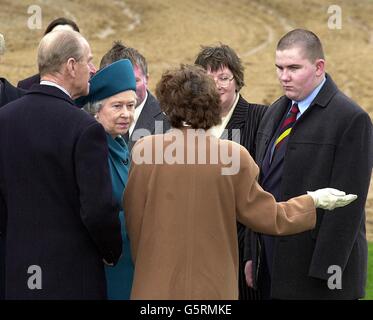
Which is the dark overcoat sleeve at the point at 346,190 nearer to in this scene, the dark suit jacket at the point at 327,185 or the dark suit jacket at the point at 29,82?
the dark suit jacket at the point at 327,185

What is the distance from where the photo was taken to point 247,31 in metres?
21.3

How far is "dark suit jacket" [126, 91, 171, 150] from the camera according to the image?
18.5 ft

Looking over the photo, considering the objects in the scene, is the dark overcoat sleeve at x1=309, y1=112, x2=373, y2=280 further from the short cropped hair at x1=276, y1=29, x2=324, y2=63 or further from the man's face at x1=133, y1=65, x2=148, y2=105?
the man's face at x1=133, y1=65, x2=148, y2=105

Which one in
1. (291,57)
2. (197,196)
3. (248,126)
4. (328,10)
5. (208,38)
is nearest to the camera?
(197,196)

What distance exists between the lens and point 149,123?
5.71m

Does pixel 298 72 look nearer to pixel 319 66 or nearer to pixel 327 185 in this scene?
pixel 319 66

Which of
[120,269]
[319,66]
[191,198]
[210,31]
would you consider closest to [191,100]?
[191,198]

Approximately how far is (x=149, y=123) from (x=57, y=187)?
5.76 ft

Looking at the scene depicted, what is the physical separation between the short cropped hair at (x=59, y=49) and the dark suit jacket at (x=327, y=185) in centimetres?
130

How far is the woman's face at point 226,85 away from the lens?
18.5ft

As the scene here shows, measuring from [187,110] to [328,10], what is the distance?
20064 millimetres

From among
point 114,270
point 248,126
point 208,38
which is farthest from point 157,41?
point 114,270

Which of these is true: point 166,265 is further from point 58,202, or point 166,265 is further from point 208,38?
point 208,38

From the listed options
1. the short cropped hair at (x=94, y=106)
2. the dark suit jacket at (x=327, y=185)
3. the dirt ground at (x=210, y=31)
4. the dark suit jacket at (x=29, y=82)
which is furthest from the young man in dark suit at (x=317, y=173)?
the dirt ground at (x=210, y=31)
